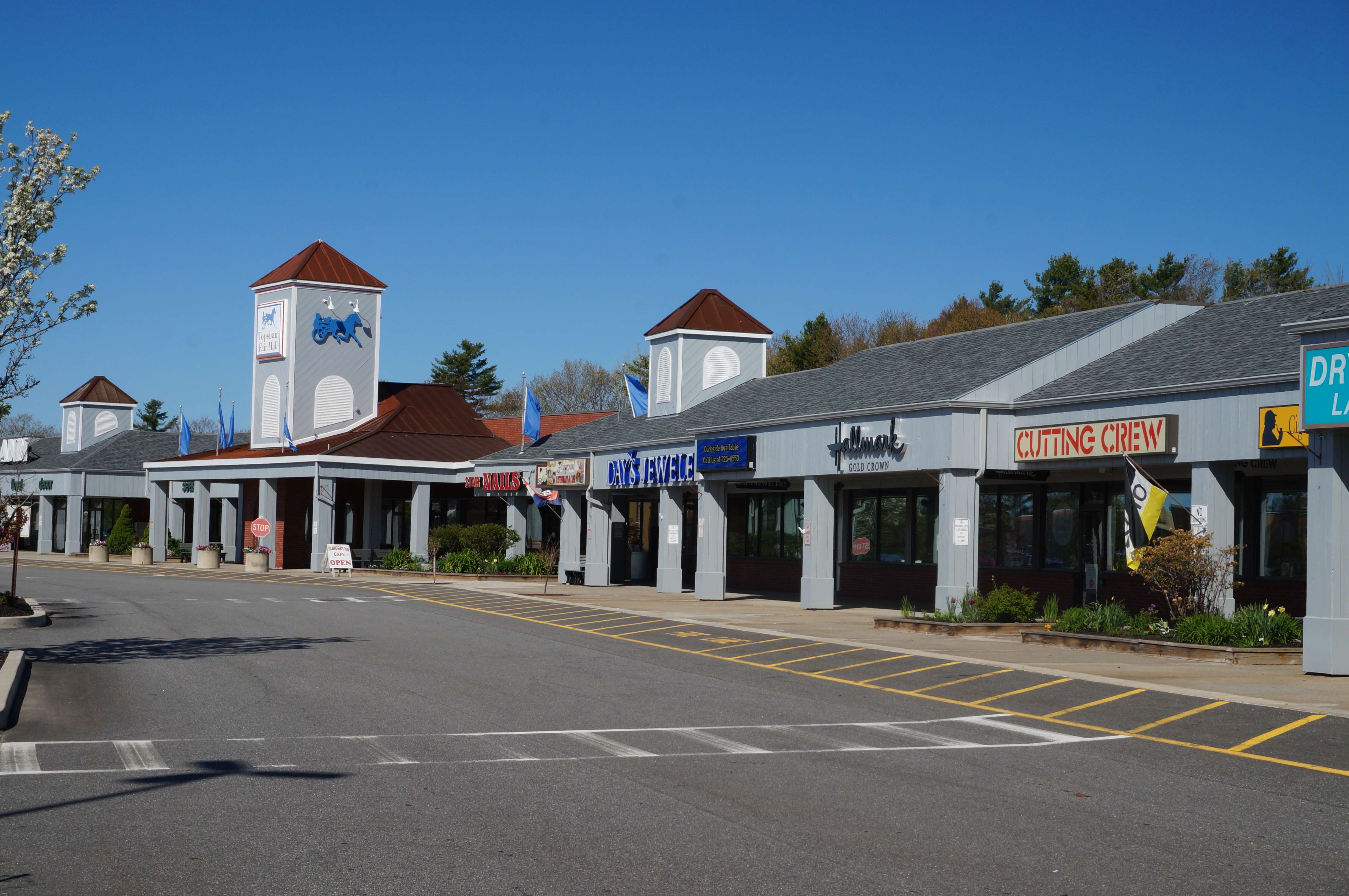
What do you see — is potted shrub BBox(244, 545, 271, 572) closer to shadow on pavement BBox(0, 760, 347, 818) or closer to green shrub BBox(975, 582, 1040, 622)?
green shrub BBox(975, 582, 1040, 622)

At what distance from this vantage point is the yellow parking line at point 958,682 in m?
16.2

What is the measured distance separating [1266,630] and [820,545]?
12.1 metres

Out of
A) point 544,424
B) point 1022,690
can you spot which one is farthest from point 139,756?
point 544,424

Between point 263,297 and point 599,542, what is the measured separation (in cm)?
2141

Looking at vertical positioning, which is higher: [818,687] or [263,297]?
[263,297]

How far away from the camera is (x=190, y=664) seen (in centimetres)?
1706

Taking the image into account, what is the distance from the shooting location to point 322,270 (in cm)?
5138

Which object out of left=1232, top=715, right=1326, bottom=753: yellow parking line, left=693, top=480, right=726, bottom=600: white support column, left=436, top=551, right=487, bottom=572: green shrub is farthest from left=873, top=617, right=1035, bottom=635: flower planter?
left=436, top=551, right=487, bottom=572: green shrub

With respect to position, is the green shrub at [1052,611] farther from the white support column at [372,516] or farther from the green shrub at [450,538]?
the white support column at [372,516]

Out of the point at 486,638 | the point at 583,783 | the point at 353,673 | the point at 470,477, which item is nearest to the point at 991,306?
the point at 470,477

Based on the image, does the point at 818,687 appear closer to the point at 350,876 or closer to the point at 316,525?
the point at 350,876

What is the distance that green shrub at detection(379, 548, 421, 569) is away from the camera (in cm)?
4472

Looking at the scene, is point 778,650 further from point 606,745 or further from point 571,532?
point 571,532

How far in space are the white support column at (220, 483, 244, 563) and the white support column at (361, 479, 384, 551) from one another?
6.45 meters
